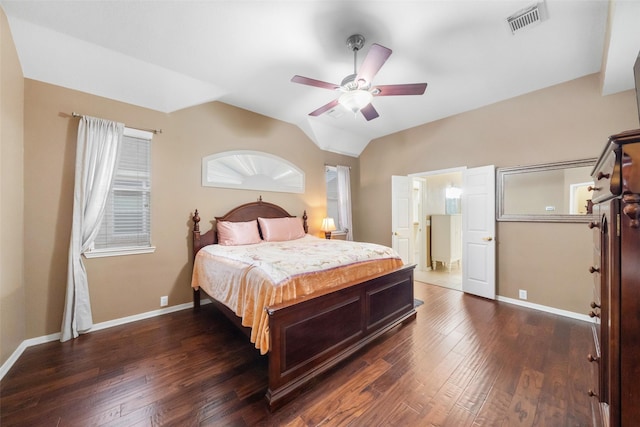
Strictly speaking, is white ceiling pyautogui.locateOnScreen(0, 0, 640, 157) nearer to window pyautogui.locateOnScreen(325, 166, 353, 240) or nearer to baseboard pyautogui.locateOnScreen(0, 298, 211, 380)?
window pyautogui.locateOnScreen(325, 166, 353, 240)

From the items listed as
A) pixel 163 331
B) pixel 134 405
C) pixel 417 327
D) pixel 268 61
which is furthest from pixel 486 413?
pixel 268 61

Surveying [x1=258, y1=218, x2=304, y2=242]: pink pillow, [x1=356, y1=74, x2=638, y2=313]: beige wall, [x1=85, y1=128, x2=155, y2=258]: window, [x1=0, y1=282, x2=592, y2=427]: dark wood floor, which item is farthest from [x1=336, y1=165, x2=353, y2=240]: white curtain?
[x1=85, y1=128, x2=155, y2=258]: window

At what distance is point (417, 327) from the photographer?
110 inches

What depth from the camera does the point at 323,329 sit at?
1.99 meters

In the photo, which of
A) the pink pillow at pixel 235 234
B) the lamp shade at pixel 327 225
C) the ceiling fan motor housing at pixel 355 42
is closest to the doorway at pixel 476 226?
the lamp shade at pixel 327 225

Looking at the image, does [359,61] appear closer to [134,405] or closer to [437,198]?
[134,405]

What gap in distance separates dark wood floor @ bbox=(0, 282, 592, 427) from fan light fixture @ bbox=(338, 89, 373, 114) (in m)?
2.41

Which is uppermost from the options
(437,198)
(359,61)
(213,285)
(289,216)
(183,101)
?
(359,61)

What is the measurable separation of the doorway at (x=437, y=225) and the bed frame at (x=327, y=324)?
9.37ft

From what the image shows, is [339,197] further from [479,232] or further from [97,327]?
[97,327]

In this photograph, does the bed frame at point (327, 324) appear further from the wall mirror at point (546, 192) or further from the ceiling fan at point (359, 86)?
the wall mirror at point (546, 192)

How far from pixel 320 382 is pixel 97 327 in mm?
2645

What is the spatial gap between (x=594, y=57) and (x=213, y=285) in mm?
4897

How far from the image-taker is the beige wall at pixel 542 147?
116 inches
